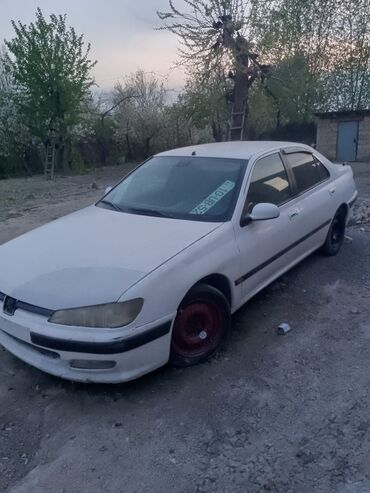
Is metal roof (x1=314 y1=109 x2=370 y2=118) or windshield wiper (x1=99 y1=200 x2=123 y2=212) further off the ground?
metal roof (x1=314 y1=109 x2=370 y2=118)

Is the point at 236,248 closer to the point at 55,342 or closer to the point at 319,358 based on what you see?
the point at 319,358

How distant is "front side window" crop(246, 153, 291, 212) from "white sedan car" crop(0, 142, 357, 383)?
0.04ft

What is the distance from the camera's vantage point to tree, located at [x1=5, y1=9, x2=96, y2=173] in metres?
18.7

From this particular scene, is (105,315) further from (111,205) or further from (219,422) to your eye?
(111,205)

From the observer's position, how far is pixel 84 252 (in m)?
3.04

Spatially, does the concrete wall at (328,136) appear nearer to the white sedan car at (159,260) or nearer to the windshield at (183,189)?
the white sedan car at (159,260)

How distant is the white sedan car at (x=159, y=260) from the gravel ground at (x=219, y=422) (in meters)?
0.25

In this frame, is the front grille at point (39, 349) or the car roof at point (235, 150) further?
the car roof at point (235, 150)

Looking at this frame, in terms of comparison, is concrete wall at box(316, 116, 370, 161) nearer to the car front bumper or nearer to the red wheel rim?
the red wheel rim

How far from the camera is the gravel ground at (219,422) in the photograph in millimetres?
2211

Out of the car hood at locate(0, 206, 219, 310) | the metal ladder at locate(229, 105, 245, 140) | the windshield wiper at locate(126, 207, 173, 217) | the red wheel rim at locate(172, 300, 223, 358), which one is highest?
the metal ladder at locate(229, 105, 245, 140)

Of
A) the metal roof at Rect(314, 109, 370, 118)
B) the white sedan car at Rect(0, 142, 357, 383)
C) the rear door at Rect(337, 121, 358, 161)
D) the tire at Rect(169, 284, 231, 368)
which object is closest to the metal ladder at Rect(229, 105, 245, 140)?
the metal roof at Rect(314, 109, 370, 118)

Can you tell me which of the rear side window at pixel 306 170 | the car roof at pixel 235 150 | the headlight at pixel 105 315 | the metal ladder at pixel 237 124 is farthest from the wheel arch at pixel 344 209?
the metal ladder at pixel 237 124

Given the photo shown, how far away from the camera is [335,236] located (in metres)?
5.27
